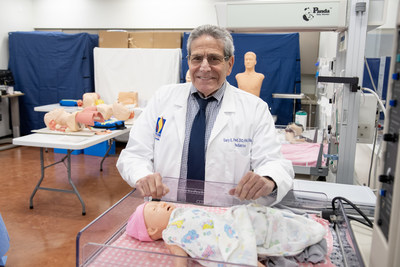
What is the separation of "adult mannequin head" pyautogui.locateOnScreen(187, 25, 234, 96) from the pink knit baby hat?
0.71 m

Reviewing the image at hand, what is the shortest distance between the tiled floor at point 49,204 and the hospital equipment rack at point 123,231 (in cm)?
185

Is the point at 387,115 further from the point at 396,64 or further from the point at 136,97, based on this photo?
the point at 136,97

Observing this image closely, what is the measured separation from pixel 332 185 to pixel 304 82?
4.79m

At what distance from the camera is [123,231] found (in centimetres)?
127

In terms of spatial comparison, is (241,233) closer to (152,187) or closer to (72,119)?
(152,187)

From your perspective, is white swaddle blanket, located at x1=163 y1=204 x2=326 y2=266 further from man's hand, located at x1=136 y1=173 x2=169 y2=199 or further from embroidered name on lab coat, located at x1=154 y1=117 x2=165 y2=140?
embroidered name on lab coat, located at x1=154 y1=117 x2=165 y2=140

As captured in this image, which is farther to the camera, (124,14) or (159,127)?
(124,14)

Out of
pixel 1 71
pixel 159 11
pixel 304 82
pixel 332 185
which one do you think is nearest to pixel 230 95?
pixel 332 185

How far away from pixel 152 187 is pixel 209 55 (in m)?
0.67

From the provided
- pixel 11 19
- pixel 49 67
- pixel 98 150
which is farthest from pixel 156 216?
pixel 11 19

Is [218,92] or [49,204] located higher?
[218,92]

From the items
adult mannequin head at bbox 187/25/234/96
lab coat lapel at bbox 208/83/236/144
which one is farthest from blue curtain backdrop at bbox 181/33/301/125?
adult mannequin head at bbox 187/25/234/96

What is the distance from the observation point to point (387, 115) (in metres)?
0.89

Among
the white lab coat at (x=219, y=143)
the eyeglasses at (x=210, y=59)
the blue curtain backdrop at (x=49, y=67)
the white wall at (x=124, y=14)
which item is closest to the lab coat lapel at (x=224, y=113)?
the white lab coat at (x=219, y=143)
